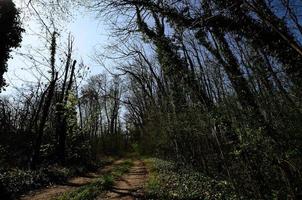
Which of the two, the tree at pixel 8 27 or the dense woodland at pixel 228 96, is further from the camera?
the tree at pixel 8 27

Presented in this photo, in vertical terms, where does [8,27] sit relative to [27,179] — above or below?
above

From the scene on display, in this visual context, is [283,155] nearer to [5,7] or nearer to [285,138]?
[285,138]

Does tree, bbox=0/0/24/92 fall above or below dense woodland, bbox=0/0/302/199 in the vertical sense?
above

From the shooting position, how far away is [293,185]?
27.9 feet

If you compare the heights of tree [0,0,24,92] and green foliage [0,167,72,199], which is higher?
tree [0,0,24,92]

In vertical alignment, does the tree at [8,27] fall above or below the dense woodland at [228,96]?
above

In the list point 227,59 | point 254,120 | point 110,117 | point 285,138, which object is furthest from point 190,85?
point 110,117

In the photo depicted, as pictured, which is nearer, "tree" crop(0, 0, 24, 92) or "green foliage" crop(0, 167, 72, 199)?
"green foliage" crop(0, 167, 72, 199)

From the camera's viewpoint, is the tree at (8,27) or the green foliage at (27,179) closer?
the green foliage at (27,179)

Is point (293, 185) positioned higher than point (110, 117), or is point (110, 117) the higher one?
point (110, 117)

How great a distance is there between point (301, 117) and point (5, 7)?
13748mm

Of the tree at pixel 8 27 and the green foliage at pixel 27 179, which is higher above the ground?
the tree at pixel 8 27

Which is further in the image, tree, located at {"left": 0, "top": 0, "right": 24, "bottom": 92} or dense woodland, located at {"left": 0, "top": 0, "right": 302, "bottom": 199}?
tree, located at {"left": 0, "top": 0, "right": 24, "bottom": 92}

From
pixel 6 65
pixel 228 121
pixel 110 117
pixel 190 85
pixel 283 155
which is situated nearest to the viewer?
pixel 283 155
